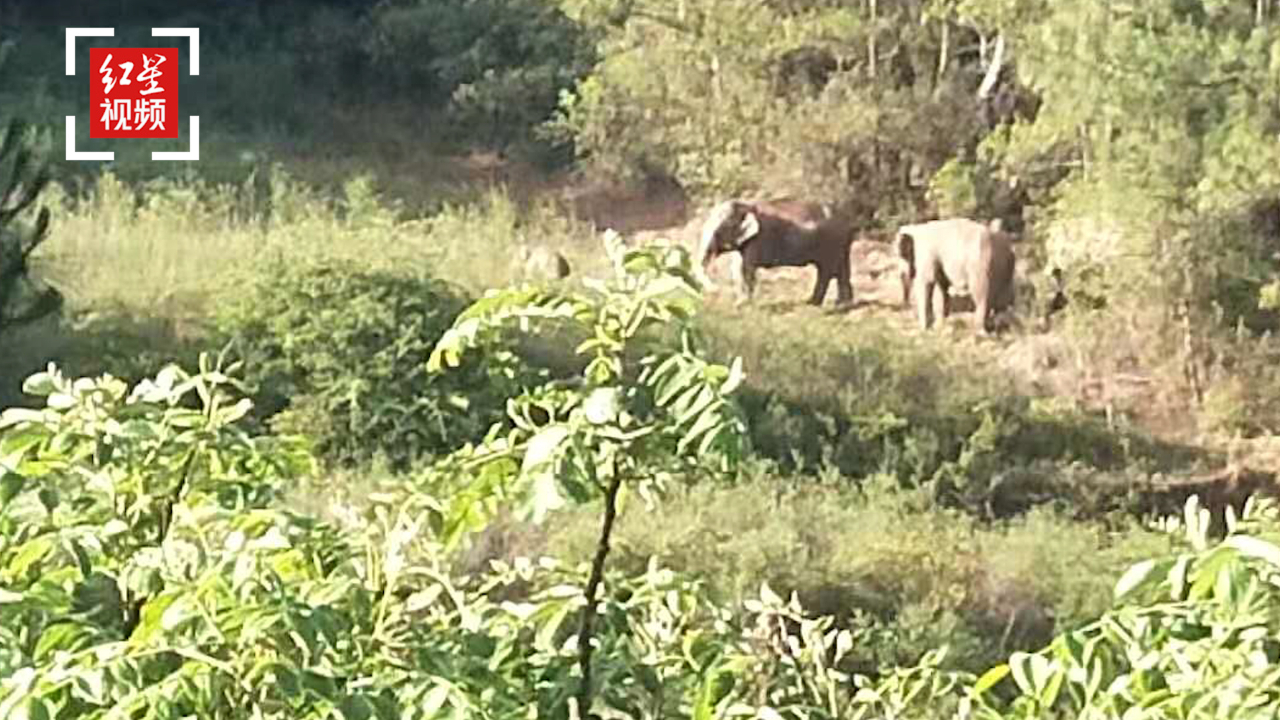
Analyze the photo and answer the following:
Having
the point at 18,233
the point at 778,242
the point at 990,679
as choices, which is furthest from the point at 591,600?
the point at 778,242

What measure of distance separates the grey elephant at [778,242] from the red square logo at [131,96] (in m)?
2.77

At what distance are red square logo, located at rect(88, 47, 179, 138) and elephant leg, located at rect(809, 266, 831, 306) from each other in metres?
3.21

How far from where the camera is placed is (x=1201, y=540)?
1529mm

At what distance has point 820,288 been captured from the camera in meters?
10.2

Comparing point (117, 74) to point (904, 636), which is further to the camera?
point (117, 74)

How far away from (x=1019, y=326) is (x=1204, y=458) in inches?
50.0

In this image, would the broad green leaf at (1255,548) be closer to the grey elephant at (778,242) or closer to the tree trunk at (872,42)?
the grey elephant at (778,242)

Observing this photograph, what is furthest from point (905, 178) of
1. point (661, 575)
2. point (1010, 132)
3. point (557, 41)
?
point (661, 575)

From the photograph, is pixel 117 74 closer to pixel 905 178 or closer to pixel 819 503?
pixel 905 178

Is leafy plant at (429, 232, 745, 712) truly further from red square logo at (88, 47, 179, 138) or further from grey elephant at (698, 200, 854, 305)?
red square logo at (88, 47, 179, 138)

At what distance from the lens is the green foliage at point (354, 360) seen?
7.25 metres

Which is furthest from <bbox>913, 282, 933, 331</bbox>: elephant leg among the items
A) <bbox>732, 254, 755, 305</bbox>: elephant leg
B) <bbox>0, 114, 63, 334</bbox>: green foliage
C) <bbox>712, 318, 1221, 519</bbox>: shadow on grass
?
<bbox>0, 114, 63, 334</bbox>: green foliage

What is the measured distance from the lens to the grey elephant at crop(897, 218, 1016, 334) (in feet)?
31.3

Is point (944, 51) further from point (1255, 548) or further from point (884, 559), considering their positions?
point (1255, 548)
